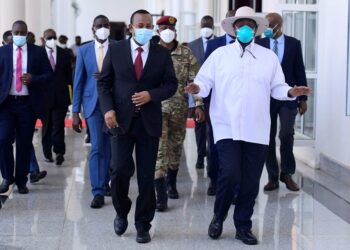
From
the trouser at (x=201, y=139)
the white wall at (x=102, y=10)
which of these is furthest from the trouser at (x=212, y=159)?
the white wall at (x=102, y=10)

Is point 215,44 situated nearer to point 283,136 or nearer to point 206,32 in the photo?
point 283,136

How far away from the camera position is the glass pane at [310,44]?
1035 centimetres

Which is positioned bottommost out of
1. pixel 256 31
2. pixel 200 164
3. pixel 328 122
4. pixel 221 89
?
pixel 200 164

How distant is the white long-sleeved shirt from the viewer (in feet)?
19.1

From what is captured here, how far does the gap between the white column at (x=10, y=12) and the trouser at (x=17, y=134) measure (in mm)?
7642

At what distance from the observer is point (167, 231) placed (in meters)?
6.36

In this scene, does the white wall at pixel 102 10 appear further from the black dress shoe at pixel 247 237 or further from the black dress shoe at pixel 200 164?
the black dress shoe at pixel 247 237

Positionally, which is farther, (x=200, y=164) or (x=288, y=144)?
(x=200, y=164)

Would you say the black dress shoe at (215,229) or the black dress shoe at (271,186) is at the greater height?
the black dress shoe at (215,229)

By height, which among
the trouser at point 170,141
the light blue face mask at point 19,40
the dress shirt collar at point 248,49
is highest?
the light blue face mask at point 19,40

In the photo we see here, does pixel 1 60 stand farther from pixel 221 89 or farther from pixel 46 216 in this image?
pixel 221 89

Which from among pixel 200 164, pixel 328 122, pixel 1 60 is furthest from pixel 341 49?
pixel 1 60

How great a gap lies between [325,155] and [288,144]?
1.45m

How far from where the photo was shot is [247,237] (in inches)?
235
